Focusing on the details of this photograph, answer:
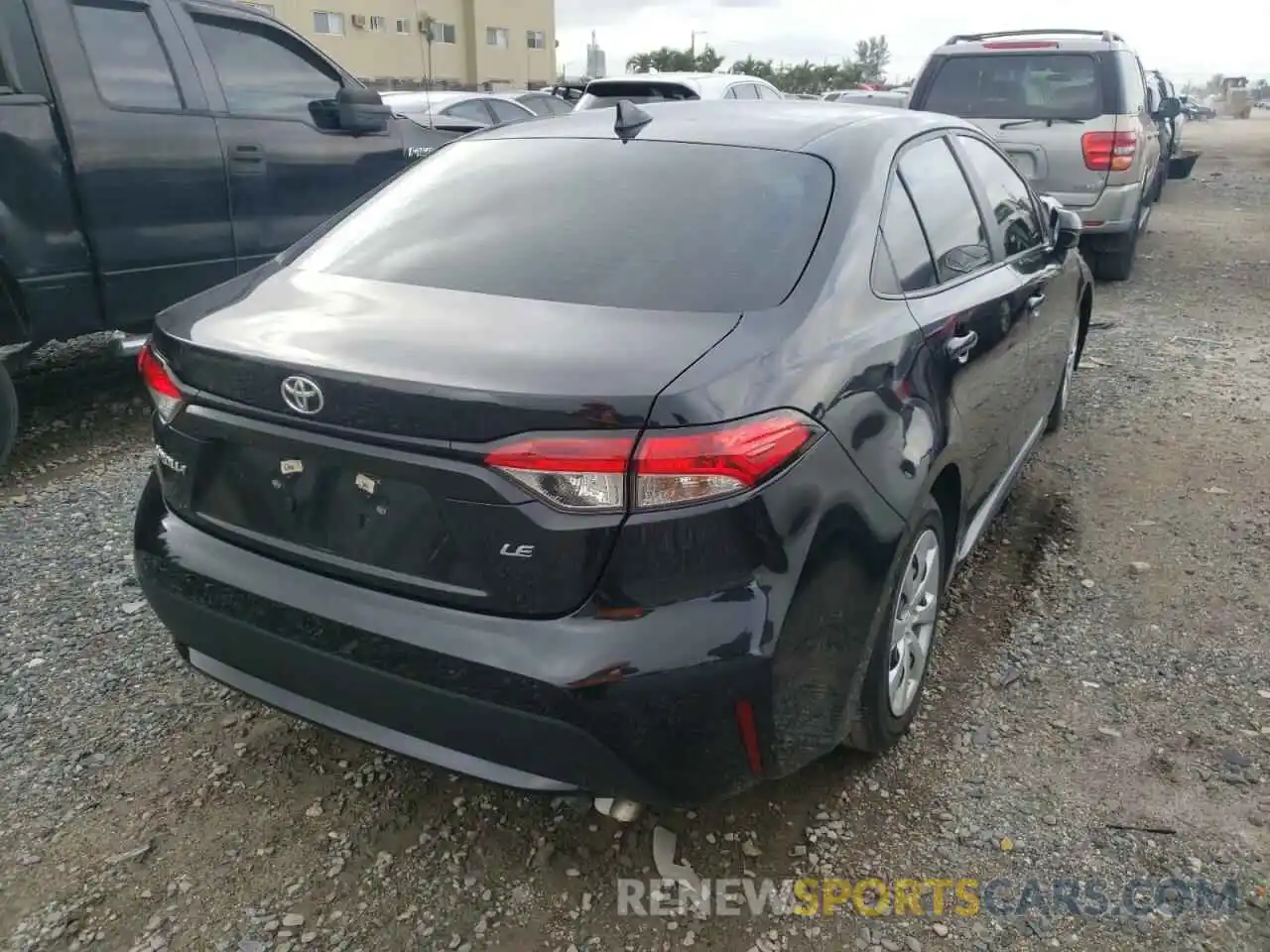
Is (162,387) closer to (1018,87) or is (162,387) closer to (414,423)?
(414,423)

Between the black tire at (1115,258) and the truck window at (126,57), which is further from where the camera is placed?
the black tire at (1115,258)

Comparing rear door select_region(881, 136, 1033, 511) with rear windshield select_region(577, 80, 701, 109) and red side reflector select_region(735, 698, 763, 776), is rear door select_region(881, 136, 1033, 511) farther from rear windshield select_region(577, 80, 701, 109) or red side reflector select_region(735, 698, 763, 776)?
rear windshield select_region(577, 80, 701, 109)

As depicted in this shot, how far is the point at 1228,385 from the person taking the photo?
5965 millimetres

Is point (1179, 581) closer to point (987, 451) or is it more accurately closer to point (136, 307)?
point (987, 451)

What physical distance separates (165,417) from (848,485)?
4.95 ft

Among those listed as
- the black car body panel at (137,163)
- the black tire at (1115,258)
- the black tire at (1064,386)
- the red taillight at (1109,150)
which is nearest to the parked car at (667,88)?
the red taillight at (1109,150)

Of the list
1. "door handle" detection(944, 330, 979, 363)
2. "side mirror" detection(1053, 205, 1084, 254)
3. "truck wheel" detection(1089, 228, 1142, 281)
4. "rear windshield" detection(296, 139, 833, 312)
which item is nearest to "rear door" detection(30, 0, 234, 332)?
"rear windshield" detection(296, 139, 833, 312)

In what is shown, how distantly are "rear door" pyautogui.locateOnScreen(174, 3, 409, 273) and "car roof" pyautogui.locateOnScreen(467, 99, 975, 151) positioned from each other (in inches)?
86.0

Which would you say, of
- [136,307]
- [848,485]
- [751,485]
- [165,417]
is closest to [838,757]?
[848,485]

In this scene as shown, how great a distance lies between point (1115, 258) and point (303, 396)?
320 inches

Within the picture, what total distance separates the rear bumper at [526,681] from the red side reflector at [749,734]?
→ 1cm

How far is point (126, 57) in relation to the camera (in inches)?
188

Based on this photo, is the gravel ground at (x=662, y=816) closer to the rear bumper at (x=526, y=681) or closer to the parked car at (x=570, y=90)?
the rear bumper at (x=526, y=681)

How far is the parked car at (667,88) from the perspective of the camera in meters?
9.84
